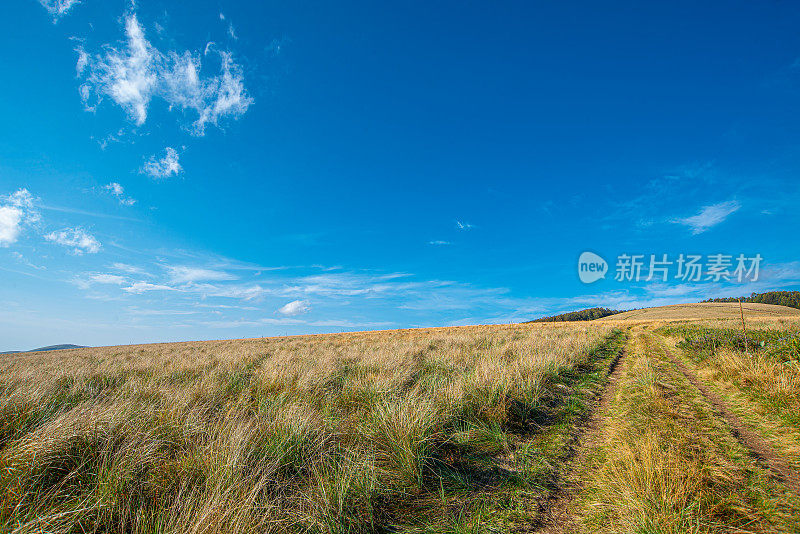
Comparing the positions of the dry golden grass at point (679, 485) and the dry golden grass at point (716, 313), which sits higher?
the dry golden grass at point (716, 313)

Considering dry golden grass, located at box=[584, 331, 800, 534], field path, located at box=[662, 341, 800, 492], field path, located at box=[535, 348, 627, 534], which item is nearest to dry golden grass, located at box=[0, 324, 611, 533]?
field path, located at box=[535, 348, 627, 534]

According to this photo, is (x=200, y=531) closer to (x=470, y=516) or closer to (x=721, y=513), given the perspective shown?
(x=470, y=516)

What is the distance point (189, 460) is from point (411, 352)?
9288mm

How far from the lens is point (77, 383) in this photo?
7.17 metres

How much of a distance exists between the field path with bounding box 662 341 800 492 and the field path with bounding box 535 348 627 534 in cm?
169

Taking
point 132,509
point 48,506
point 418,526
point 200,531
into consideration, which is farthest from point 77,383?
point 418,526

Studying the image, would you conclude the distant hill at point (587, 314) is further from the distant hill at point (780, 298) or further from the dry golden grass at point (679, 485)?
the dry golden grass at point (679, 485)

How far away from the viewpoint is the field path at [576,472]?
280 centimetres

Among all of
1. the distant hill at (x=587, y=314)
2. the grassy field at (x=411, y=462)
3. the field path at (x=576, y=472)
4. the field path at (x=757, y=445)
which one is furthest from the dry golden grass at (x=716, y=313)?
the grassy field at (x=411, y=462)

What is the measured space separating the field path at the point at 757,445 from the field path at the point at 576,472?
5.53ft

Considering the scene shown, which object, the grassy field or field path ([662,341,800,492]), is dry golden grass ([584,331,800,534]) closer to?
the grassy field

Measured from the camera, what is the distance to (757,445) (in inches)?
172

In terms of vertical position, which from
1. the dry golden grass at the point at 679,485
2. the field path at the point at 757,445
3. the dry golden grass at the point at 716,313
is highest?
the dry golden grass at the point at 716,313

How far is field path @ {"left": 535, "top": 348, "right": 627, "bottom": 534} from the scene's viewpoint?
2.80 metres
